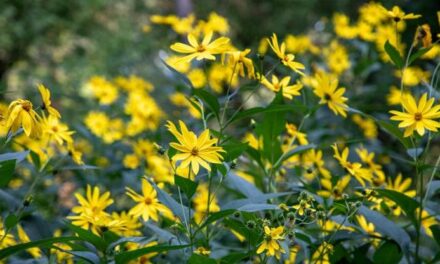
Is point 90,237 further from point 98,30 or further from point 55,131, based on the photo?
point 98,30

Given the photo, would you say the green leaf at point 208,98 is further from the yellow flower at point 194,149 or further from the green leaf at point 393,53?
the green leaf at point 393,53

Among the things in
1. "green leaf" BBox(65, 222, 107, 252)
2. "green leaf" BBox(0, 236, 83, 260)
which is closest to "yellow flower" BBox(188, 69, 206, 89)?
"green leaf" BBox(65, 222, 107, 252)

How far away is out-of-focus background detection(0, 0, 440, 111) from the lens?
19.8 feet

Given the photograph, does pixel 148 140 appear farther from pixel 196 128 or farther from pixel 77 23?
pixel 77 23

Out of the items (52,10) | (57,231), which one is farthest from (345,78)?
(52,10)

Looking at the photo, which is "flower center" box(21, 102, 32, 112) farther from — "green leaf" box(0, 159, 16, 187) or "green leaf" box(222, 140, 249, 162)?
"green leaf" box(222, 140, 249, 162)

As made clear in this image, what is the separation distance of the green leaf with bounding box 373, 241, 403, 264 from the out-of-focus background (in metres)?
3.75

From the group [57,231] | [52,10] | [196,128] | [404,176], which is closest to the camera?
[57,231]

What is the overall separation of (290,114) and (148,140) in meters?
0.88

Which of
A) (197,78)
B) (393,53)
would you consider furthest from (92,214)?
(197,78)

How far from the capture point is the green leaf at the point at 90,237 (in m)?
1.12

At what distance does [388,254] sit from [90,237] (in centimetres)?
68

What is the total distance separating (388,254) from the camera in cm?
136

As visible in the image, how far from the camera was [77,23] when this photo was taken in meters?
6.62
